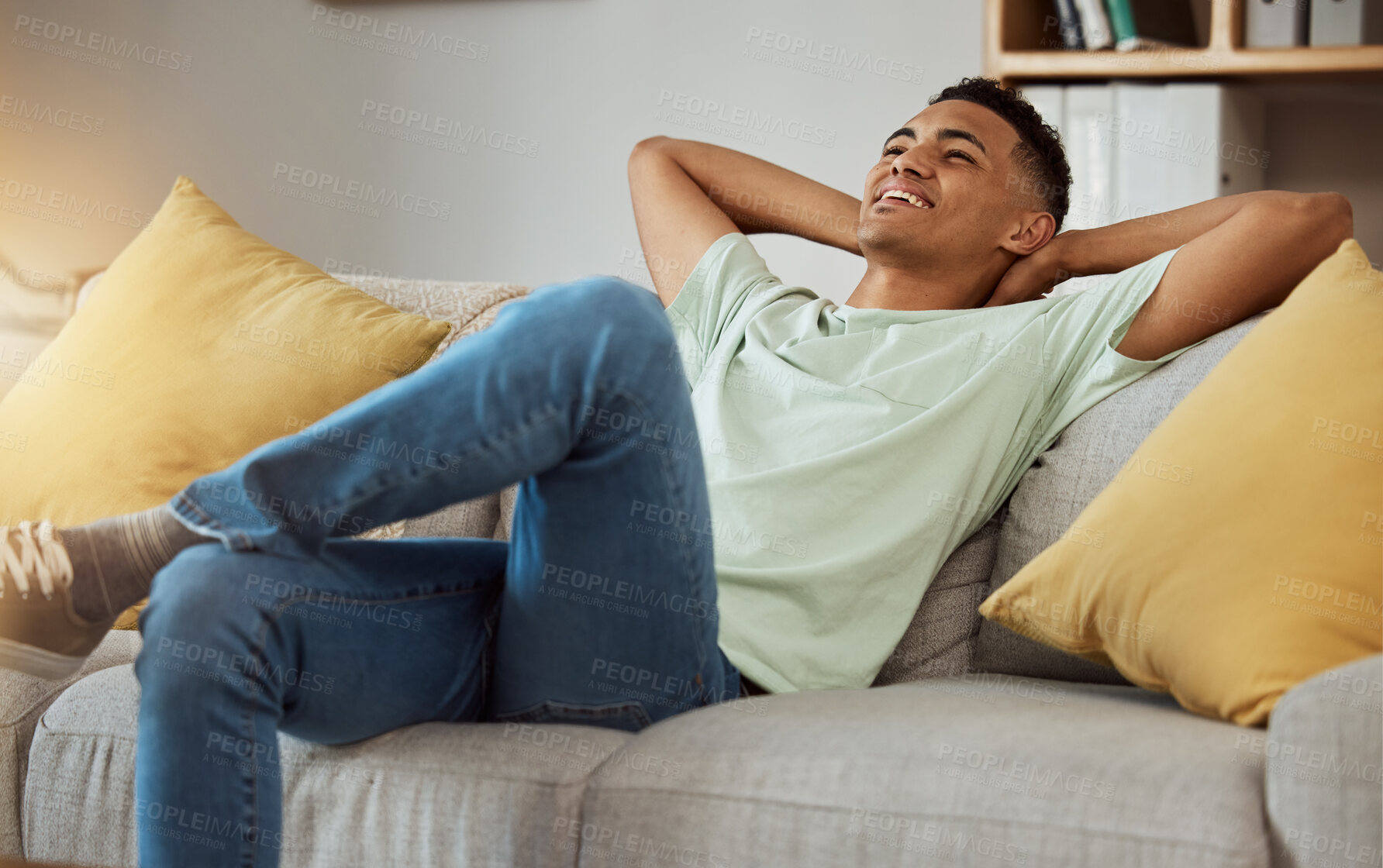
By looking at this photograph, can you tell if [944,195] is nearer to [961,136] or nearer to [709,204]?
[961,136]

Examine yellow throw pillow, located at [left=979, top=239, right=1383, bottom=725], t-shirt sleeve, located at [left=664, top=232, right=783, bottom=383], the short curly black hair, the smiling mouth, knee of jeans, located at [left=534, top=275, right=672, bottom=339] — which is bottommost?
yellow throw pillow, located at [left=979, top=239, right=1383, bottom=725]

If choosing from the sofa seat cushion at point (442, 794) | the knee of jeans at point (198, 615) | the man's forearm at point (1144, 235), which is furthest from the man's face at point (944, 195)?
the knee of jeans at point (198, 615)

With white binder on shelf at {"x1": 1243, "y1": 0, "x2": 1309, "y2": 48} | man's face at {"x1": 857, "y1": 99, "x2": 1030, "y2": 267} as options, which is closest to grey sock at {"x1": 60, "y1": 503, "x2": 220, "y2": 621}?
man's face at {"x1": 857, "y1": 99, "x2": 1030, "y2": 267}

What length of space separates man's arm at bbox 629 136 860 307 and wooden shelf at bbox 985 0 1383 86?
469mm

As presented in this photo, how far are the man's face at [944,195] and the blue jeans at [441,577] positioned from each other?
25.6 inches

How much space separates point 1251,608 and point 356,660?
762 mm

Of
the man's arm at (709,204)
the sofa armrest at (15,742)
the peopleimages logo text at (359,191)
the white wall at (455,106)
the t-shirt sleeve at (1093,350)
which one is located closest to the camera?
the sofa armrest at (15,742)

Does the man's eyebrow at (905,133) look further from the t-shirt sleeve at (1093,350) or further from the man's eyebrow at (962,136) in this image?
the t-shirt sleeve at (1093,350)

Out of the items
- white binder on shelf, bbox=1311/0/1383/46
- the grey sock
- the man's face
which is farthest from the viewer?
white binder on shelf, bbox=1311/0/1383/46

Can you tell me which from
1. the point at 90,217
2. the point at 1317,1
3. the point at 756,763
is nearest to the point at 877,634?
the point at 756,763

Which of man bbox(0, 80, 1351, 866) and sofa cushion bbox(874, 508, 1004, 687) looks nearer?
man bbox(0, 80, 1351, 866)

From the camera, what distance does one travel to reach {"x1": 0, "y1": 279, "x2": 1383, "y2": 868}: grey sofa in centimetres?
85

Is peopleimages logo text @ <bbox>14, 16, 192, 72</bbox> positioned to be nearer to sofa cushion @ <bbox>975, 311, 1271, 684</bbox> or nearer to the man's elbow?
sofa cushion @ <bbox>975, 311, 1271, 684</bbox>

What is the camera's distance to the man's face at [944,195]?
155 cm
